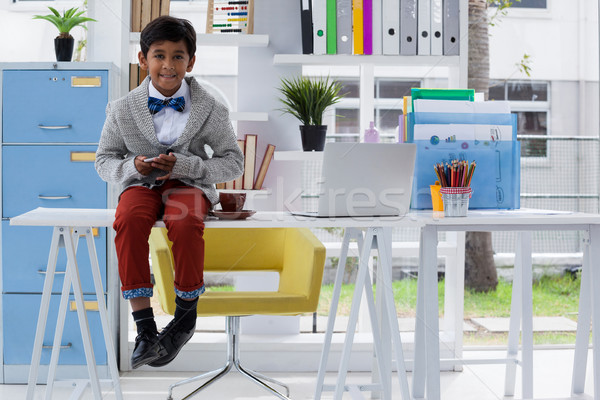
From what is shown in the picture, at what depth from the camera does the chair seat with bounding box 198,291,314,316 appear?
87.0 inches

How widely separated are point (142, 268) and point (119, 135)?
45 centimetres

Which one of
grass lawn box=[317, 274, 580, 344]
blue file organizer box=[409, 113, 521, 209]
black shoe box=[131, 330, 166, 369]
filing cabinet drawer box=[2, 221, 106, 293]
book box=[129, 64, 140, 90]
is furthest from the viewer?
grass lawn box=[317, 274, 580, 344]

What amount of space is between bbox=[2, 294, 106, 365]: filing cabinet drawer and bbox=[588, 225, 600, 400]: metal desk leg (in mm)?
1939

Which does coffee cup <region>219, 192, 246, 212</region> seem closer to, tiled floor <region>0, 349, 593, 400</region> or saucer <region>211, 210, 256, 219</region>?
saucer <region>211, 210, 256, 219</region>

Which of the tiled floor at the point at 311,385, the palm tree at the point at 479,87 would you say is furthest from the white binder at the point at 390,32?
the tiled floor at the point at 311,385

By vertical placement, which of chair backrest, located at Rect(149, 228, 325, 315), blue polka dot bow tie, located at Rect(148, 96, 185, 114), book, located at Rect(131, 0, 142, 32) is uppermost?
book, located at Rect(131, 0, 142, 32)

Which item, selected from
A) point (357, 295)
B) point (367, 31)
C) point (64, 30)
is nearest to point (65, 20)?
point (64, 30)

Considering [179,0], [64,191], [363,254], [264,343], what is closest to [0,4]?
[179,0]

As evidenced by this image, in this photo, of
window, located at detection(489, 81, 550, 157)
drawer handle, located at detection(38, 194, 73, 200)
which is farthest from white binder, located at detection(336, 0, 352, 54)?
window, located at detection(489, 81, 550, 157)

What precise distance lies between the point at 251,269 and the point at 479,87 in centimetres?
221

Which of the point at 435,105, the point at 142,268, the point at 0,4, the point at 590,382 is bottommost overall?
the point at 590,382

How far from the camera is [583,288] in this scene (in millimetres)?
2055

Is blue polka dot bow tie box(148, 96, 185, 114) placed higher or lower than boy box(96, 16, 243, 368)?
higher

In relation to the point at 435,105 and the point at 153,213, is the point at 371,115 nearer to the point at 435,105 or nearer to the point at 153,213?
the point at 435,105
